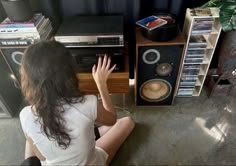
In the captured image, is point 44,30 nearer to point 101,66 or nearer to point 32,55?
point 101,66

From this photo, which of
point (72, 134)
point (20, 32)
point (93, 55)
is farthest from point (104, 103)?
point (20, 32)

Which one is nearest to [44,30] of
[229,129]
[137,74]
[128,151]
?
[137,74]

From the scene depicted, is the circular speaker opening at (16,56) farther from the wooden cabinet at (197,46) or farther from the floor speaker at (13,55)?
the wooden cabinet at (197,46)

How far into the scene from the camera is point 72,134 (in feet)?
2.41

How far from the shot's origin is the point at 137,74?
51.6 inches

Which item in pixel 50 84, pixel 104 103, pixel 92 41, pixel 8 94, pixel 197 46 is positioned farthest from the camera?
pixel 8 94

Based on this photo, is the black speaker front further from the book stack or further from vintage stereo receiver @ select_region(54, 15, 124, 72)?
the book stack

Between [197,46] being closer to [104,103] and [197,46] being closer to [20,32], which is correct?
[104,103]

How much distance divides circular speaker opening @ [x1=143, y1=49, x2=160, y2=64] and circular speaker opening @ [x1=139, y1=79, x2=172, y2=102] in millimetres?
190

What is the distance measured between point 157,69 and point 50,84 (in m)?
0.80

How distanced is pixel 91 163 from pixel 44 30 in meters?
0.87

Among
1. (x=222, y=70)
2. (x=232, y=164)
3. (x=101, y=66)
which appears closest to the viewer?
(x=101, y=66)

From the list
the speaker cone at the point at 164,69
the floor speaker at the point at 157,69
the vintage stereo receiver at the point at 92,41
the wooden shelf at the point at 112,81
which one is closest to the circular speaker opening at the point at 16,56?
the vintage stereo receiver at the point at 92,41

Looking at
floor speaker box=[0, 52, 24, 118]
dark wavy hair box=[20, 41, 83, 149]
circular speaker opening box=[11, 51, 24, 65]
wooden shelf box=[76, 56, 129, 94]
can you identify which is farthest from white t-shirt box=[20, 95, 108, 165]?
floor speaker box=[0, 52, 24, 118]
